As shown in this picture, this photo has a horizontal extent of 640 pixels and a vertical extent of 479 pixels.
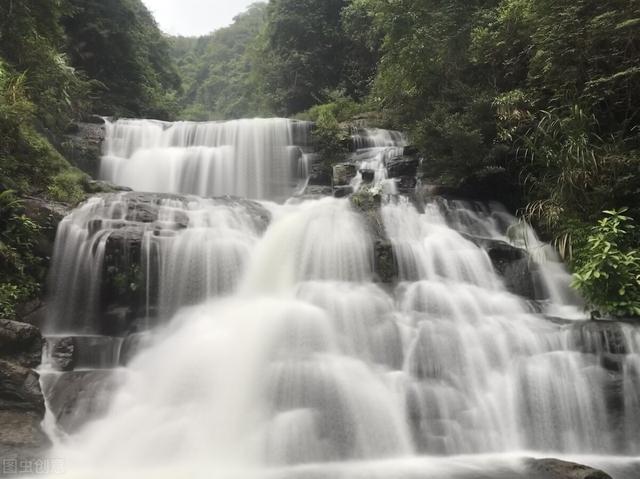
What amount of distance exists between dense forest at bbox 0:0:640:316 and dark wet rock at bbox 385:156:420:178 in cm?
48

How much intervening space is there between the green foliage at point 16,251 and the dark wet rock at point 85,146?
5797 mm

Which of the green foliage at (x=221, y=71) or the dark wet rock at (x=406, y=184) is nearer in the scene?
the dark wet rock at (x=406, y=184)

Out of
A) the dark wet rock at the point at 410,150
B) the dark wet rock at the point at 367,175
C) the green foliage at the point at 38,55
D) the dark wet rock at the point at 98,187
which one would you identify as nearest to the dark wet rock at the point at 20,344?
the dark wet rock at the point at 98,187

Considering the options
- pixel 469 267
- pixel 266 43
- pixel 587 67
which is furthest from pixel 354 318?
pixel 266 43

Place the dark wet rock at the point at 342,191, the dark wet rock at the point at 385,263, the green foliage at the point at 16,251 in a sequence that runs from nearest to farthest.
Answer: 1. the green foliage at the point at 16,251
2. the dark wet rock at the point at 385,263
3. the dark wet rock at the point at 342,191

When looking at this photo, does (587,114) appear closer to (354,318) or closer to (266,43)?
(354,318)

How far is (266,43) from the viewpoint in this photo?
84.5ft

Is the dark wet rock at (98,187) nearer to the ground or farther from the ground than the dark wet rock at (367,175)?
nearer to the ground

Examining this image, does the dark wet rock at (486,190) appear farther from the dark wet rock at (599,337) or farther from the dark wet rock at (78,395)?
the dark wet rock at (78,395)

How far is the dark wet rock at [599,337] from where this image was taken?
6.43 metres

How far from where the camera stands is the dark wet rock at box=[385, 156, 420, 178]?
13180 mm

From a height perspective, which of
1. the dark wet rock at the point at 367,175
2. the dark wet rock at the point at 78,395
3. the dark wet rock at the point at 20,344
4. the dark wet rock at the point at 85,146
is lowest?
the dark wet rock at the point at 78,395

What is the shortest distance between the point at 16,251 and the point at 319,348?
5614 millimetres

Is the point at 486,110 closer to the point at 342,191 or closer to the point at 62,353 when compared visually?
the point at 342,191
